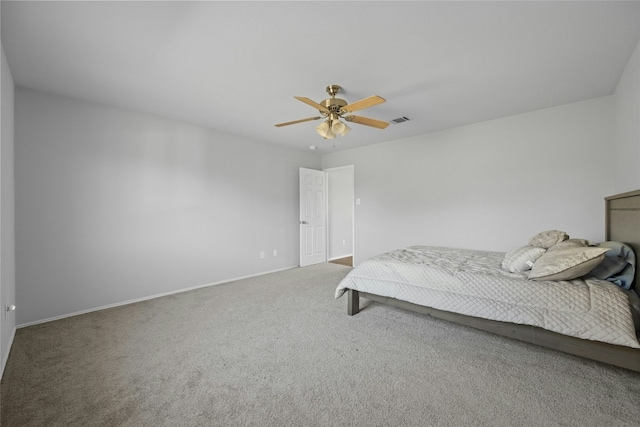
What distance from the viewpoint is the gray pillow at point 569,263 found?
185cm

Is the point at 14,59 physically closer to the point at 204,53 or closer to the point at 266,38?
the point at 204,53

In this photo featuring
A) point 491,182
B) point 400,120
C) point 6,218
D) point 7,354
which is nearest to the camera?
point 7,354

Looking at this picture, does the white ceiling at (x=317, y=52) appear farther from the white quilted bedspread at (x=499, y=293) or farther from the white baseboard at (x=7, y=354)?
the white baseboard at (x=7, y=354)

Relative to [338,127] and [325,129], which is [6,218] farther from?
[338,127]

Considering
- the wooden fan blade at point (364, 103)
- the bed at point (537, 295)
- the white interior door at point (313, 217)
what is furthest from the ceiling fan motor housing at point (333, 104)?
the white interior door at point (313, 217)

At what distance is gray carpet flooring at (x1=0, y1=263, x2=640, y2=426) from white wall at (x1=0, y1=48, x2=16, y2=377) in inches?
8.3

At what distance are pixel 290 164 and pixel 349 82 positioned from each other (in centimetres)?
287

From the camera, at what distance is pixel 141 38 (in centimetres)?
197

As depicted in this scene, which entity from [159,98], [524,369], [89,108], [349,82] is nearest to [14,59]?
[89,108]

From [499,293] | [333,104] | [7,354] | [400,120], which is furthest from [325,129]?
[7,354]

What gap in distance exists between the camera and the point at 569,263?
189 centimetres

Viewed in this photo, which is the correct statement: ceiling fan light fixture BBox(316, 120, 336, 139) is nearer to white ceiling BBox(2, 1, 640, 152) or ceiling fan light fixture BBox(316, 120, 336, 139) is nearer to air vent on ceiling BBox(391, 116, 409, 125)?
white ceiling BBox(2, 1, 640, 152)

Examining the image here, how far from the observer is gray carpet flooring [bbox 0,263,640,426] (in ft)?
4.91

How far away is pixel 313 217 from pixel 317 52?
384cm
